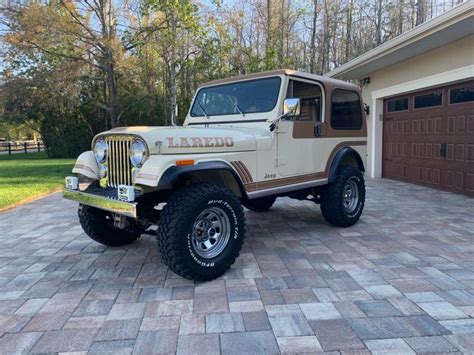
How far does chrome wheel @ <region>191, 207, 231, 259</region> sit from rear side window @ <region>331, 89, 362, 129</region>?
2.27 metres

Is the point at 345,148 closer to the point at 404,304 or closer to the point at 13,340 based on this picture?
the point at 404,304

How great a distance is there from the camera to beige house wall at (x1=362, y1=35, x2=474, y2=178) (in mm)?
7359

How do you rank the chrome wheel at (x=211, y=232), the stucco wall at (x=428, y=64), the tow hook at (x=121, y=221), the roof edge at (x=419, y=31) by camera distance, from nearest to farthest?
the chrome wheel at (x=211, y=232) < the tow hook at (x=121, y=221) < the roof edge at (x=419, y=31) < the stucco wall at (x=428, y=64)

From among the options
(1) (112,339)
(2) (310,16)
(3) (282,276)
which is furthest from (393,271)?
(2) (310,16)

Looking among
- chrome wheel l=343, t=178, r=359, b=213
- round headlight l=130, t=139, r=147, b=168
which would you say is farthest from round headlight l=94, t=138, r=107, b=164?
chrome wheel l=343, t=178, r=359, b=213

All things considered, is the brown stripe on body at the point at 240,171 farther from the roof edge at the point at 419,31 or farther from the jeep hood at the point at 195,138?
the roof edge at the point at 419,31

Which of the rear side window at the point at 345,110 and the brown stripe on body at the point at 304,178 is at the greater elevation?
the rear side window at the point at 345,110

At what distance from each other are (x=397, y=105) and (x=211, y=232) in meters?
8.28

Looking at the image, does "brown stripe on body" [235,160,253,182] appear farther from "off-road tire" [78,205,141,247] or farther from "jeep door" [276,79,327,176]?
"off-road tire" [78,205,141,247]

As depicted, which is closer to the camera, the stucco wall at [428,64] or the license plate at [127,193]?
the license plate at [127,193]

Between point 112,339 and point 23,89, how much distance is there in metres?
18.7

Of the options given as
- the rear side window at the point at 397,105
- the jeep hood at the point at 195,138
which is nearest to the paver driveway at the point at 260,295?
the jeep hood at the point at 195,138

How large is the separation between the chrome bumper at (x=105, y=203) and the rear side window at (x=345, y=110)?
9.82 ft

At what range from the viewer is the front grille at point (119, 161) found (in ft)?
11.1
